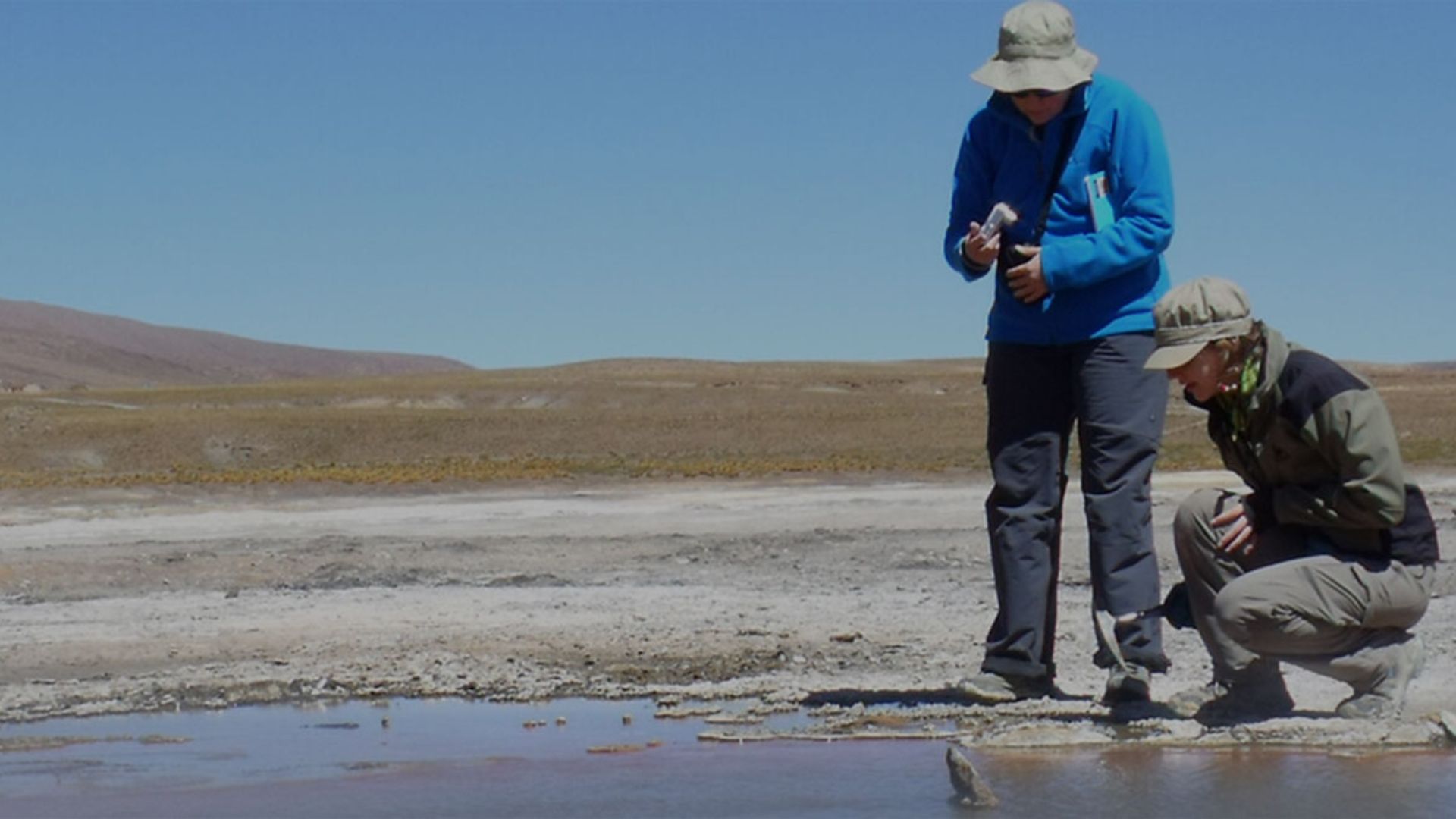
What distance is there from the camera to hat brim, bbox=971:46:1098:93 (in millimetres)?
5785

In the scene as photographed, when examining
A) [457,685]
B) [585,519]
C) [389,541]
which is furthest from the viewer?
[585,519]

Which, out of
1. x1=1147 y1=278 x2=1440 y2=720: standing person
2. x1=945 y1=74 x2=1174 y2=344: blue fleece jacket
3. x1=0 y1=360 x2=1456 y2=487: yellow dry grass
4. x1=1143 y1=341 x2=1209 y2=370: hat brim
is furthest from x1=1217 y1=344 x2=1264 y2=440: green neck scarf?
x1=0 y1=360 x2=1456 y2=487: yellow dry grass

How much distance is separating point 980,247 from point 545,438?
3749cm

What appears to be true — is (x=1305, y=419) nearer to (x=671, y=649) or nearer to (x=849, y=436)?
(x=671, y=649)

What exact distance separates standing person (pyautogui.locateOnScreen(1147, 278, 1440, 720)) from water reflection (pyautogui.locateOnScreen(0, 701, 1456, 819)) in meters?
0.37

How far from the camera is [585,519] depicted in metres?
17.8

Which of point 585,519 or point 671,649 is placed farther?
point 585,519

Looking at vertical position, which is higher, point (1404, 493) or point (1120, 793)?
point (1404, 493)

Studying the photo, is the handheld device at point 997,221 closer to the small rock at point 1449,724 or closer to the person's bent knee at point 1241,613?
the person's bent knee at point 1241,613

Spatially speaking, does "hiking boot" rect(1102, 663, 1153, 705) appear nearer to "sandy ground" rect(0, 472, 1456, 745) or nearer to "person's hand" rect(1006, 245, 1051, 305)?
"sandy ground" rect(0, 472, 1456, 745)

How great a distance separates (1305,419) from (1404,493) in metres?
0.34

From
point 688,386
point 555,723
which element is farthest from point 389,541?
point 688,386

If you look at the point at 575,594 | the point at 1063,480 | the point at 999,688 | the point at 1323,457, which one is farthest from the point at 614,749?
the point at 575,594

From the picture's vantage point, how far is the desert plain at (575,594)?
6672 millimetres
